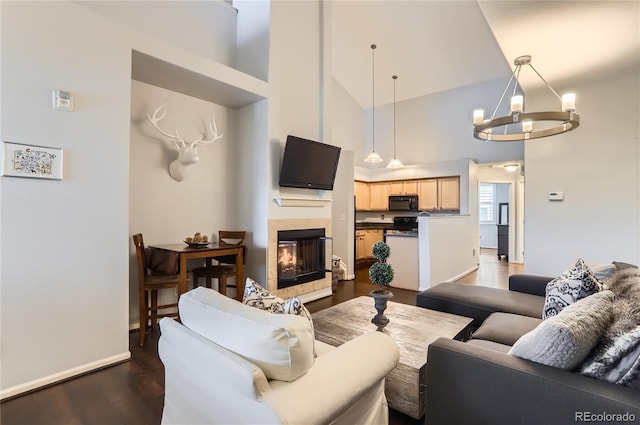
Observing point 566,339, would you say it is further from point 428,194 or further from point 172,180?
point 428,194

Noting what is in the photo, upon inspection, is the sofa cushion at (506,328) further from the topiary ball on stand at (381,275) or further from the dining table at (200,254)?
the dining table at (200,254)

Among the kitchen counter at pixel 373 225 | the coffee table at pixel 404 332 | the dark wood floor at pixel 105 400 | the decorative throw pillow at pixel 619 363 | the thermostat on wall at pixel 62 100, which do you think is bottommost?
the dark wood floor at pixel 105 400

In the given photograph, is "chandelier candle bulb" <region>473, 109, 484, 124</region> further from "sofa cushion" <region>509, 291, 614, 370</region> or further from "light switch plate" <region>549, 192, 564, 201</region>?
"sofa cushion" <region>509, 291, 614, 370</region>

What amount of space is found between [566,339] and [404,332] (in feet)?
3.82

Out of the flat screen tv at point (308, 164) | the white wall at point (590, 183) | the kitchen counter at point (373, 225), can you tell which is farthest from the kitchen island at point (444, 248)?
the kitchen counter at point (373, 225)

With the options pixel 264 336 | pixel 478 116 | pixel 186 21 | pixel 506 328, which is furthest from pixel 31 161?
pixel 478 116

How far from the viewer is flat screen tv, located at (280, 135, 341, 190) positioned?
388 cm

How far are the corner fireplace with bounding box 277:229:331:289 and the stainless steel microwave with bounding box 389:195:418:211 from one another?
134 inches

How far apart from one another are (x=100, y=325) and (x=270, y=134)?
259 centimetres

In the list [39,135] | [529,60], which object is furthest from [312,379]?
[529,60]

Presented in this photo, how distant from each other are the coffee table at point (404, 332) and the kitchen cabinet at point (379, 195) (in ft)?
16.7

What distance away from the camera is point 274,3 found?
3869 millimetres

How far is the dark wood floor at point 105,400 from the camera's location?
182 cm

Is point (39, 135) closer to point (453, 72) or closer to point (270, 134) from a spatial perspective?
point (270, 134)
